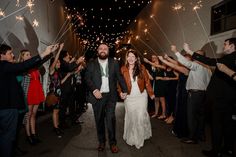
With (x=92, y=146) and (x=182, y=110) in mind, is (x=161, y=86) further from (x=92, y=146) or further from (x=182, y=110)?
(x=92, y=146)

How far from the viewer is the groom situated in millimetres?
5273

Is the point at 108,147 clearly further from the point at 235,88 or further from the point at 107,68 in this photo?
the point at 235,88

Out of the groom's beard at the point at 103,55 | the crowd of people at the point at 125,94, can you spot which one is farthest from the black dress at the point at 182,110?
the groom's beard at the point at 103,55

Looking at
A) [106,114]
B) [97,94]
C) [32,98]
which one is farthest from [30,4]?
[106,114]

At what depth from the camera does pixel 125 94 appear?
214 inches

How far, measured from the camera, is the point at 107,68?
5375 mm

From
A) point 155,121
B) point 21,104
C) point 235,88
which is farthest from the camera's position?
point 155,121

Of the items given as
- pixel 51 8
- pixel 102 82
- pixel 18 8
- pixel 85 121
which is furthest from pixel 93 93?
pixel 51 8

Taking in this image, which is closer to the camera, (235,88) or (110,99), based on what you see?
(235,88)

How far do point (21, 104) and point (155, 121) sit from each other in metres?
5.44

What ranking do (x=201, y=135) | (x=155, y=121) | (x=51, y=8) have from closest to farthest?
(x=201, y=135)
(x=155, y=121)
(x=51, y=8)

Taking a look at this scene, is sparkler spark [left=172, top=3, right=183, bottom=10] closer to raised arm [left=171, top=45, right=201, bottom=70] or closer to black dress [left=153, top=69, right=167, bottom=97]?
black dress [left=153, top=69, right=167, bottom=97]

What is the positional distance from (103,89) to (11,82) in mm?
1894

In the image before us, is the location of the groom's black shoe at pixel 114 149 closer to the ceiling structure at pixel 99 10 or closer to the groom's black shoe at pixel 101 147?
the groom's black shoe at pixel 101 147
